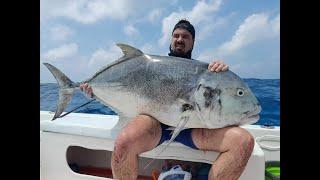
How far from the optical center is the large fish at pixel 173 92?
1817 mm

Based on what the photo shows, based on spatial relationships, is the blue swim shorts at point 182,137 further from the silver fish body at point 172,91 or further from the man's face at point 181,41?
the man's face at point 181,41

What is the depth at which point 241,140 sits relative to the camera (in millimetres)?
1771

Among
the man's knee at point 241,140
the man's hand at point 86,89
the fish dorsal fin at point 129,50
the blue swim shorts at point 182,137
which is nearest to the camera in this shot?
the man's knee at point 241,140

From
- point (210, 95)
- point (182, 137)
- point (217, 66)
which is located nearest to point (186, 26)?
point (217, 66)

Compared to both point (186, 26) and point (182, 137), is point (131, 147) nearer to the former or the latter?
point (182, 137)

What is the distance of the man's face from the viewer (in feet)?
6.74

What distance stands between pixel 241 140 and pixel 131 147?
1.83ft

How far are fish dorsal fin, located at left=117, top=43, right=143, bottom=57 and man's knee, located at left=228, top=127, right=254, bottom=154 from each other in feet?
2.24

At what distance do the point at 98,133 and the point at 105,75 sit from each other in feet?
1.17

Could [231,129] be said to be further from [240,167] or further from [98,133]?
[98,133]

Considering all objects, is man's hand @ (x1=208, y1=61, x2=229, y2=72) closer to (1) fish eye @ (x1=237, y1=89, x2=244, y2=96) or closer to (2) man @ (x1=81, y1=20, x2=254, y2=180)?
(2) man @ (x1=81, y1=20, x2=254, y2=180)

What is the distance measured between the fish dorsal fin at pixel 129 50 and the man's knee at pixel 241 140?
2.24 feet

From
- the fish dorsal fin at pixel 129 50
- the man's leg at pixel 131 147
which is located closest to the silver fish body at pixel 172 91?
the fish dorsal fin at pixel 129 50

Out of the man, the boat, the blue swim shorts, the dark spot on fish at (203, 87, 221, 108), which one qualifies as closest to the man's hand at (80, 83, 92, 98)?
the boat
